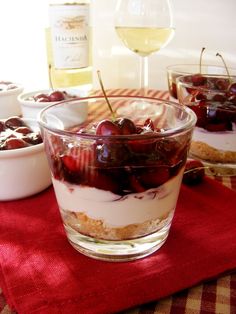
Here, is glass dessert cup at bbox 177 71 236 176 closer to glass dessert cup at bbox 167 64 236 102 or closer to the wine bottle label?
glass dessert cup at bbox 167 64 236 102

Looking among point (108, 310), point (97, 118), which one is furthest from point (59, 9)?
point (108, 310)

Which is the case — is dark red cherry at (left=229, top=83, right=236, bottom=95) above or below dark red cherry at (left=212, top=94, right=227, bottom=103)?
above

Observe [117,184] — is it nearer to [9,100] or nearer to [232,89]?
[232,89]

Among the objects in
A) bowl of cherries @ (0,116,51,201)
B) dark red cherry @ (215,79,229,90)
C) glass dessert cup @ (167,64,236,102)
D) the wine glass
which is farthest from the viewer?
the wine glass

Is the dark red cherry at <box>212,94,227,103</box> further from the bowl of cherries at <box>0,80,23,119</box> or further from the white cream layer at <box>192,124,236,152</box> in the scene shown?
the bowl of cherries at <box>0,80,23,119</box>

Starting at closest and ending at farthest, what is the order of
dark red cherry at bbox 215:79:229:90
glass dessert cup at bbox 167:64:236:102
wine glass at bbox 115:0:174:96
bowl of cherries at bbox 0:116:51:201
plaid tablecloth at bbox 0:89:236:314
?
plaid tablecloth at bbox 0:89:236:314 → bowl of cherries at bbox 0:116:51:201 → dark red cherry at bbox 215:79:229:90 → glass dessert cup at bbox 167:64:236:102 → wine glass at bbox 115:0:174:96

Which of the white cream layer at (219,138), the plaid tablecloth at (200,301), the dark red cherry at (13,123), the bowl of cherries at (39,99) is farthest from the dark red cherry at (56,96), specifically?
the plaid tablecloth at (200,301)

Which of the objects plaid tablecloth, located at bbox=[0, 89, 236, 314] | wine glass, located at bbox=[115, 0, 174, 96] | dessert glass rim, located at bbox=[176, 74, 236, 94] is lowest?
plaid tablecloth, located at bbox=[0, 89, 236, 314]

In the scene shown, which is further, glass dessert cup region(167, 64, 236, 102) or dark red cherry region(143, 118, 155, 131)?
glass dessert cup region(167, 64, 236, 102)

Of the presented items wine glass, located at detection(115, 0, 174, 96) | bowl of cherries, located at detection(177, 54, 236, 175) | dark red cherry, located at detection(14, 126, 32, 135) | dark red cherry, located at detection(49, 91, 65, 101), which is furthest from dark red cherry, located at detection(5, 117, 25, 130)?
wine glass, located at detection(115, 0, 174, 96)
